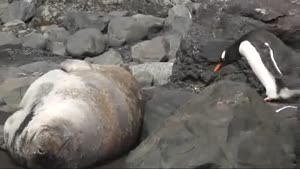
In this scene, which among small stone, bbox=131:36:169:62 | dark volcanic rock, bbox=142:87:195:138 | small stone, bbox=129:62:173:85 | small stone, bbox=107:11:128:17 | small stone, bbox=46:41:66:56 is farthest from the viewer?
small stone, bbox=107:11:128:17

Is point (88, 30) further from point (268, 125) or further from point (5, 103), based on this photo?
point (268, 125)

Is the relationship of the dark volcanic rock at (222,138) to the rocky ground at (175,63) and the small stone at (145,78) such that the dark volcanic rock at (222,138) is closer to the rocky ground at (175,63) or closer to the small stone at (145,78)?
the rocky ground at (175,63)

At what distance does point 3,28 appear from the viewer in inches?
463

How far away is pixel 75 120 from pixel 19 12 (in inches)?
318

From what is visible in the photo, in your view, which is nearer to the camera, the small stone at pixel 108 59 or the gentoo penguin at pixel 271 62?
the gentoo penguin at pixel 271 62

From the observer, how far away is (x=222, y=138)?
4.39 m

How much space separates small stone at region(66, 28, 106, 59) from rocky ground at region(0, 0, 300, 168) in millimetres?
17

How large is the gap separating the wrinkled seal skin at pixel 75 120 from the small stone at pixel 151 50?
368 cm

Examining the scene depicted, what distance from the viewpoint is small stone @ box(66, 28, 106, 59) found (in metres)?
9.79

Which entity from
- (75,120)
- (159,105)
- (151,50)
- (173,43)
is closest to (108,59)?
(151,50)

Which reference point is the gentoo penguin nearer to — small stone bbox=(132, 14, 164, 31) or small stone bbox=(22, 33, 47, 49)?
small stone bbox=(132, 14, 164, 31)

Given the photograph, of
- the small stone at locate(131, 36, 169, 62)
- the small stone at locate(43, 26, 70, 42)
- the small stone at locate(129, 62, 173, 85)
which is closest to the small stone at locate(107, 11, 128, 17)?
the small stone at locate(43, 26, 70, 42)

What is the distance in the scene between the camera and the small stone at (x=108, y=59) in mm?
9211

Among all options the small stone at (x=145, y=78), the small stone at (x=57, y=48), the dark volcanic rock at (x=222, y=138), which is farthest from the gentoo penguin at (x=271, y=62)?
the small stone at (x=57, y=48)
